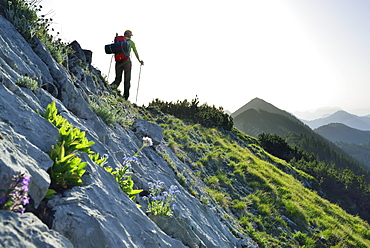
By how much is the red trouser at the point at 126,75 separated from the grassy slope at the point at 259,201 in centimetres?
283

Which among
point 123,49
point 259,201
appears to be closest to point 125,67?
point 123,49

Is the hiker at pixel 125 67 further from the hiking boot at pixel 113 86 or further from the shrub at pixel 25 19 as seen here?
the shrub at pixel 25 19

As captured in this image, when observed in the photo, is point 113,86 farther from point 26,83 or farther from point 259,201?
point 26,83

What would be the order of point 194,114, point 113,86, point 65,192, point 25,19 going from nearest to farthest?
point 65,192, point 25,19, point 113,86, point 194,114

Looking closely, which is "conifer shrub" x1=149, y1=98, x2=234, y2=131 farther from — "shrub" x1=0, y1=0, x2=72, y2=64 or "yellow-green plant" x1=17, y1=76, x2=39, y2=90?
"yellow-green plant" x1=17, y1=76, x2=39, y2=90

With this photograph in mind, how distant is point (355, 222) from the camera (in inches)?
587

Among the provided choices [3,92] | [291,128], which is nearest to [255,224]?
[3,92]

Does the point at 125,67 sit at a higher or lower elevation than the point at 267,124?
lower

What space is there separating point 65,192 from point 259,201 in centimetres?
949

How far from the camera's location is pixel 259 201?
11.0 m

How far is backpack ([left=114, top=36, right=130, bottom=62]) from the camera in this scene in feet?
41.4

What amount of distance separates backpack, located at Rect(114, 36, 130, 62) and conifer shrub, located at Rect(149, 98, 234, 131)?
720 centimetres

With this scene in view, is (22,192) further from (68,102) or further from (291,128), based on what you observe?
(291,128)

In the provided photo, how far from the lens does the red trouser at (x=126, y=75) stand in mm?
13156
